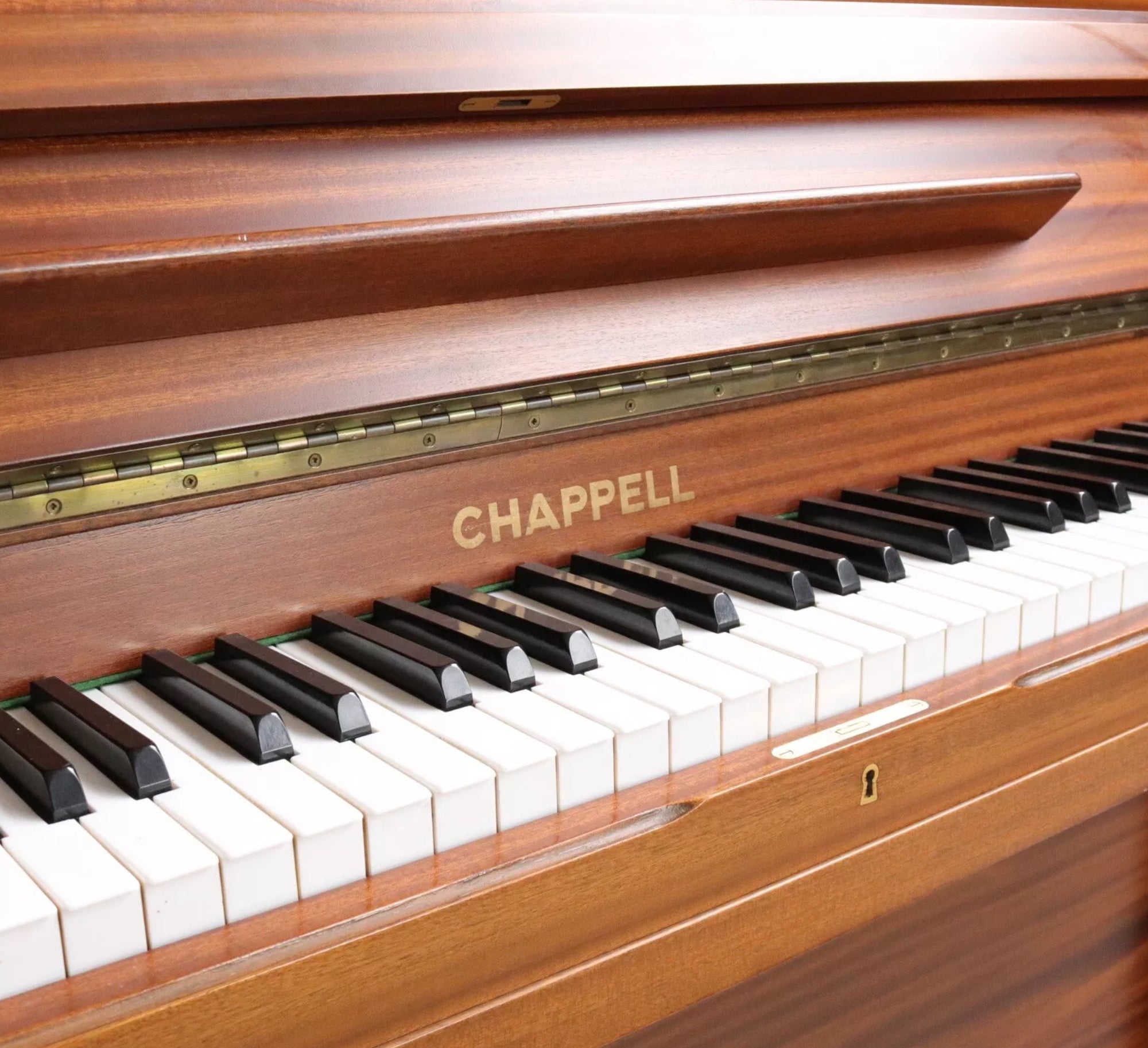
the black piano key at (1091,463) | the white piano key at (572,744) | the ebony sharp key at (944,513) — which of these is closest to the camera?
the white piano key at (572,744)

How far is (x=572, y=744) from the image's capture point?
971 mm

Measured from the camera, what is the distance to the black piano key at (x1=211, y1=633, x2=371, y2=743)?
3.24ft

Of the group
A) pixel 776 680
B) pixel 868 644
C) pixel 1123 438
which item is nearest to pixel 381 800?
pixel 776 680

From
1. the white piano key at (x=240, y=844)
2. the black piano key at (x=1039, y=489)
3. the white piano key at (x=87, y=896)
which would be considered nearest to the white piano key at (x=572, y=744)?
the white piano key at (x=240, y=844)

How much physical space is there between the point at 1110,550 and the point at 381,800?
91 centimetres

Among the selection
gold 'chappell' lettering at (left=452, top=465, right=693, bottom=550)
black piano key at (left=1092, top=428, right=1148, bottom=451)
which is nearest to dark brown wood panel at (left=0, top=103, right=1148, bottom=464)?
gold 'chappell' lettering at (left=452, top=465, right=693, bottom=550)

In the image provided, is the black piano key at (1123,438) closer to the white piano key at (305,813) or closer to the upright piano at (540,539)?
the upright piano at (540,539)

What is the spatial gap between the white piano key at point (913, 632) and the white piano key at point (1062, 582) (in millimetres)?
177

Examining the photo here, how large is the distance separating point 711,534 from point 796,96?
1.62 ft

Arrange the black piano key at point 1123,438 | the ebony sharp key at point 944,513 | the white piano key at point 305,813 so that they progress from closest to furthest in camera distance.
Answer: the white piano key at point 305,813
the ebony sharp key at point 944,513
the black piano key at point 1123,438

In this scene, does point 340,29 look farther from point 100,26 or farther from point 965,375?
point 965,375

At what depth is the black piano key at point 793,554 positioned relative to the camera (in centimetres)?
131

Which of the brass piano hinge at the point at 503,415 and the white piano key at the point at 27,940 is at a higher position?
the brass piano hinge at the point at 503,415

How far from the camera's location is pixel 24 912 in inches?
29.9
